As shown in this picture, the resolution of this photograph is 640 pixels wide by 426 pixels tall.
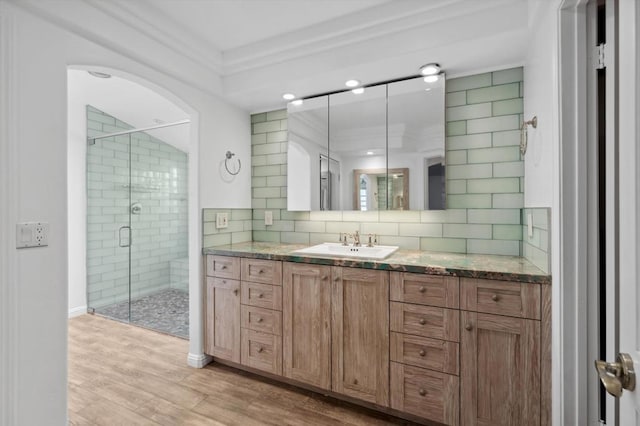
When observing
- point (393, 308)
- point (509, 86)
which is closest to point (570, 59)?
point (509, 86)

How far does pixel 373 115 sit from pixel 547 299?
1701mm

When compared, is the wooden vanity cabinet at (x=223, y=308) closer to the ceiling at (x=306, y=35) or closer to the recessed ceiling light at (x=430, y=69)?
the ceiling at (x=306, y=35)

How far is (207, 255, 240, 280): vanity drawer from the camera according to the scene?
242cm

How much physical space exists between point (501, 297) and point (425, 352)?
1.73 feet

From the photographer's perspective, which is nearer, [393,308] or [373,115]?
[393,308]

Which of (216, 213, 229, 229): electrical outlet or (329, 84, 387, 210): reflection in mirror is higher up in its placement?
(329, 84, 387, 210): reflection in mirror

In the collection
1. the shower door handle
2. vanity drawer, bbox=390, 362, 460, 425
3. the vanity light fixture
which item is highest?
the vanity light fixture

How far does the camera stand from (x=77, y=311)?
3.69m

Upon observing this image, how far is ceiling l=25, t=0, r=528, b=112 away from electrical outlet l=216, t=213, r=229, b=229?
1087 mm

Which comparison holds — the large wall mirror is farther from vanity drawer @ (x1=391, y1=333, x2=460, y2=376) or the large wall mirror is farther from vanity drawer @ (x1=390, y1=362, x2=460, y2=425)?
vanity drawer @ (x1=390, y1=362, x2=460, y2=425)

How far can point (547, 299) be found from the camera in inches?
57.9

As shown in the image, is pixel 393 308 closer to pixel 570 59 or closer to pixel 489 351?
pixel 489 351

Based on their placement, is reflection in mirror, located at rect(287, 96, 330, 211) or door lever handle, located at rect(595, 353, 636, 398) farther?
reflection in mirror, located at rect(287, 96, 330, 211)

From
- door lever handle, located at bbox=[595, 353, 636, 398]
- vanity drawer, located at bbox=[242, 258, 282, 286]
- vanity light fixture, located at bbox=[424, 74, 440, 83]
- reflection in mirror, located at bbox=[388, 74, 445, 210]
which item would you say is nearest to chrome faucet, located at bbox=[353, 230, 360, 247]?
reflection in mirror, located at bbox=[388, 74, 445, 210]
